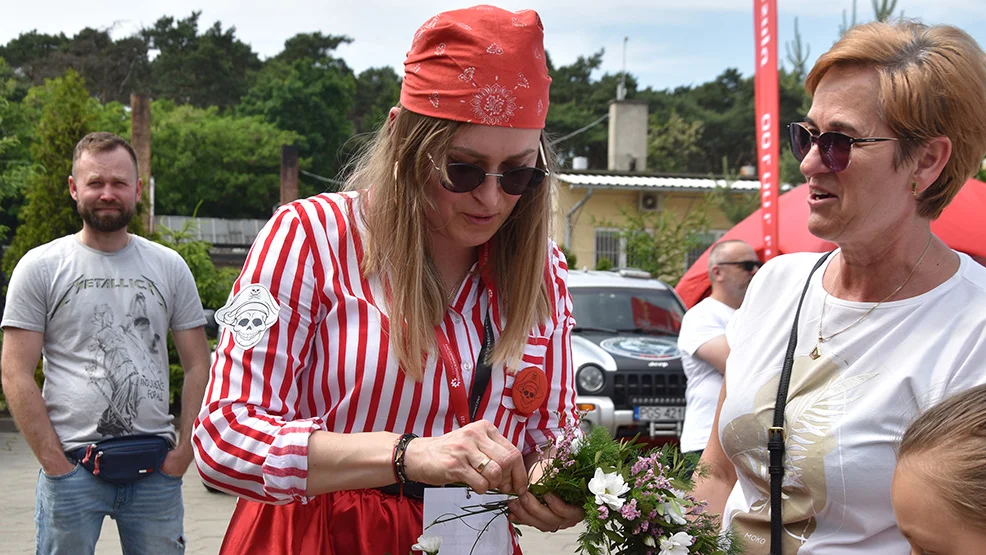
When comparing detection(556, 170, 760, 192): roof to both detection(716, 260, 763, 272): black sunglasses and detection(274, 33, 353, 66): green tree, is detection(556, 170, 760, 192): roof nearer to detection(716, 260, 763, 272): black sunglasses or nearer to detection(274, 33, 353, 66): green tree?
detection(716, 260, 763, 272): black sunglasses

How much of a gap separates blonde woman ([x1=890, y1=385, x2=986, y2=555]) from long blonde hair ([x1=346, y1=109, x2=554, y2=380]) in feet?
2.99

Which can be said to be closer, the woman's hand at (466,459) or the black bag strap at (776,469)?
the woman's hand at (466,459)

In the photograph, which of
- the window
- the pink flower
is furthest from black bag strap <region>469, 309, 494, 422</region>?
the window

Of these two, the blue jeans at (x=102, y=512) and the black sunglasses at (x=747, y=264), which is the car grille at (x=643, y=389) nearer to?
the black sunglasses at (x=747, y=264)

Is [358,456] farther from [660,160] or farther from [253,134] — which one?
[253,134]

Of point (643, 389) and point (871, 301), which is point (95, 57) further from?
point (871, 301)

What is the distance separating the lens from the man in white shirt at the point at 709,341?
20.2 ft

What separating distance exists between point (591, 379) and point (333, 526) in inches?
291

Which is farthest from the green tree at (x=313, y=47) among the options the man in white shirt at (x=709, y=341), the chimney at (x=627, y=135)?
the man in white shirt at (x=709, y=341)

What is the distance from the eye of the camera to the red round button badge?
2281mm

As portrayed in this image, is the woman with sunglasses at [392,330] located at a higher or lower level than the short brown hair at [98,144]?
lower

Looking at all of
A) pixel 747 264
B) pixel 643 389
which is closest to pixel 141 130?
pixel 643 389

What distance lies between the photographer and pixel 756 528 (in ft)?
7.82

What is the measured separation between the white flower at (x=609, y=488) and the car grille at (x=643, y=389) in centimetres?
763
